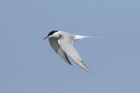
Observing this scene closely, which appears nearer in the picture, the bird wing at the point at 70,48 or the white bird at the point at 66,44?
the bird wing at the point at 70,48

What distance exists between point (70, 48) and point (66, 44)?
38 centimetres

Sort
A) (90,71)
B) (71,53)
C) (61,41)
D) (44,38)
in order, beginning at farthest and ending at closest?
(44,38)
(61,41)
(71,53)
(90,71)

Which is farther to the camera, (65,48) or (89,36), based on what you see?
(89,36)

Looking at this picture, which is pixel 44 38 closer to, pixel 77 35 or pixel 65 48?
pixel 77 35

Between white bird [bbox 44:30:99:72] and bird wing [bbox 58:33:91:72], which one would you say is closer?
bird wing [bbox 58:33:91:72]

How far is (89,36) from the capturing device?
41.2 ft

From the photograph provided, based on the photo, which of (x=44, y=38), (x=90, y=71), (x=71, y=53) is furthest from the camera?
(x=44, y=38)

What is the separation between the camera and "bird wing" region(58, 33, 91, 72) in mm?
10234

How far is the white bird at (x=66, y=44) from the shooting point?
34.0ft

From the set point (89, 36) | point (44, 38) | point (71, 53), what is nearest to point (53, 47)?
point (44, 38)

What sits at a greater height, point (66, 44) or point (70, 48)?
point (66, 44)

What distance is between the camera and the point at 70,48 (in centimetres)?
1105

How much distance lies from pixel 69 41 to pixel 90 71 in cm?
217

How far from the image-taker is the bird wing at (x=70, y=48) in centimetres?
1023
